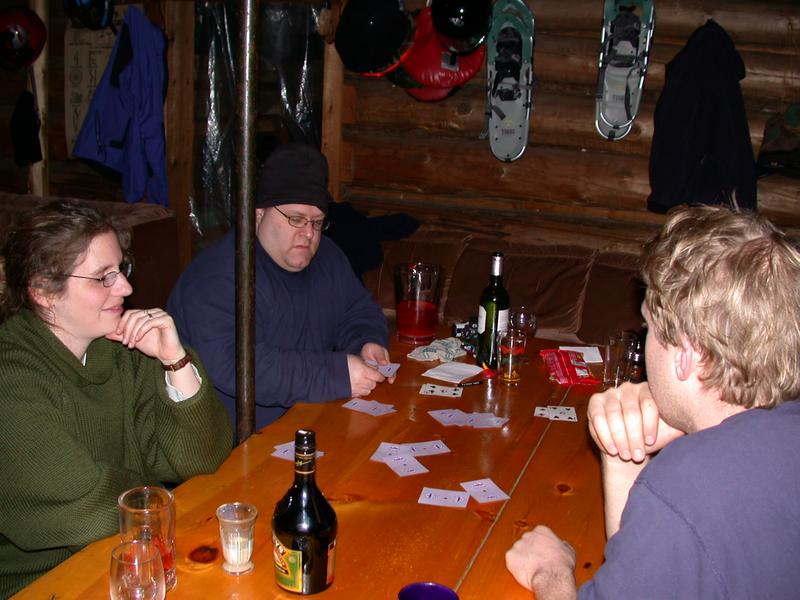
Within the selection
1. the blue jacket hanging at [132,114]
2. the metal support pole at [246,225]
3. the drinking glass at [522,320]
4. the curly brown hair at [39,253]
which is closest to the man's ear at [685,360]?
the metal support pole at [246,225]

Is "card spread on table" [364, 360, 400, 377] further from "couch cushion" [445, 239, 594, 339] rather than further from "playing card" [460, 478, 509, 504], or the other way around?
"couch cushion" [445, 239, 594, 339]

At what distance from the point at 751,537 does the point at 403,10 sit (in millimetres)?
4514

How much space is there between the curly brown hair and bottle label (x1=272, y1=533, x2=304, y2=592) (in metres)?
0.96

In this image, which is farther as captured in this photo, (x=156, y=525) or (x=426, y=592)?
(x=156, y=525)

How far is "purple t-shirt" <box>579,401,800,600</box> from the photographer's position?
1219mm

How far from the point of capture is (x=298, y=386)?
8.34 ft

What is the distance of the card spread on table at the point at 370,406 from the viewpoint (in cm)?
248

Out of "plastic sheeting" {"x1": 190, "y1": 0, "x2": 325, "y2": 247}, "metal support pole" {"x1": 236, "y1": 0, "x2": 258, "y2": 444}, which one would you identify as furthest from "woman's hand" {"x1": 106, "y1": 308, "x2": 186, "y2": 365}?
"plastic sheeting" {"x1": 190, "y1": 0, "x2": 325, "y2": 247}

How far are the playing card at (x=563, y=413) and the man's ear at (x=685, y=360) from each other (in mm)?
1076

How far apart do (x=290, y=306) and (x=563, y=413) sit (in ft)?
3.41

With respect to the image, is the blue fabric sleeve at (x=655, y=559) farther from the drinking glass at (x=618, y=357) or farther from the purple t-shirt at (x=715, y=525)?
the drinking glass at (x=618, y=357)

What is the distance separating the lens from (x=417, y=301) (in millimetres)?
3311

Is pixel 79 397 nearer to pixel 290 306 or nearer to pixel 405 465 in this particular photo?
pixel 405 465

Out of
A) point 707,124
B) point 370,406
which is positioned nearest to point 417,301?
point 370,406
